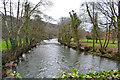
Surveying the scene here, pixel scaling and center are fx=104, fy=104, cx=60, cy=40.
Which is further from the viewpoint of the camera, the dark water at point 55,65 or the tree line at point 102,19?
the tree line at point 102,19

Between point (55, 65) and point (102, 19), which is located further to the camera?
point (102, 19)

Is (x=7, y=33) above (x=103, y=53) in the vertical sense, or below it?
above

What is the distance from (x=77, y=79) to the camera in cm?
263

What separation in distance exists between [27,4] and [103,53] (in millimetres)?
9325

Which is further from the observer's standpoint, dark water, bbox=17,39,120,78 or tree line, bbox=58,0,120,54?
tree line, bbox=58,0,120,54

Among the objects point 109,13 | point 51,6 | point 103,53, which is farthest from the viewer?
point 103,53

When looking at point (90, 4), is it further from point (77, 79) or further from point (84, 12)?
point (77, 79)

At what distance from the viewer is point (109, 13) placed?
32.0ft

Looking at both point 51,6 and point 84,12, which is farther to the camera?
point 84,12

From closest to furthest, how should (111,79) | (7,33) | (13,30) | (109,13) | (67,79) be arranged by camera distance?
(67,79)
(111,79)
(7,33)
(13,30)
(109,13)

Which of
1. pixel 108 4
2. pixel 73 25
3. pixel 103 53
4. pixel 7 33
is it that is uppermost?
pixel 108 4

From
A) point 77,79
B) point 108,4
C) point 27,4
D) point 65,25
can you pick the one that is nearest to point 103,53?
point 108,4

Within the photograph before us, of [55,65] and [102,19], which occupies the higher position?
[102,19]

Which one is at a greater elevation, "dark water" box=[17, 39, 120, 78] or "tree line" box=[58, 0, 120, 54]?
"tree line" box=[58, 0, 120, 54]
